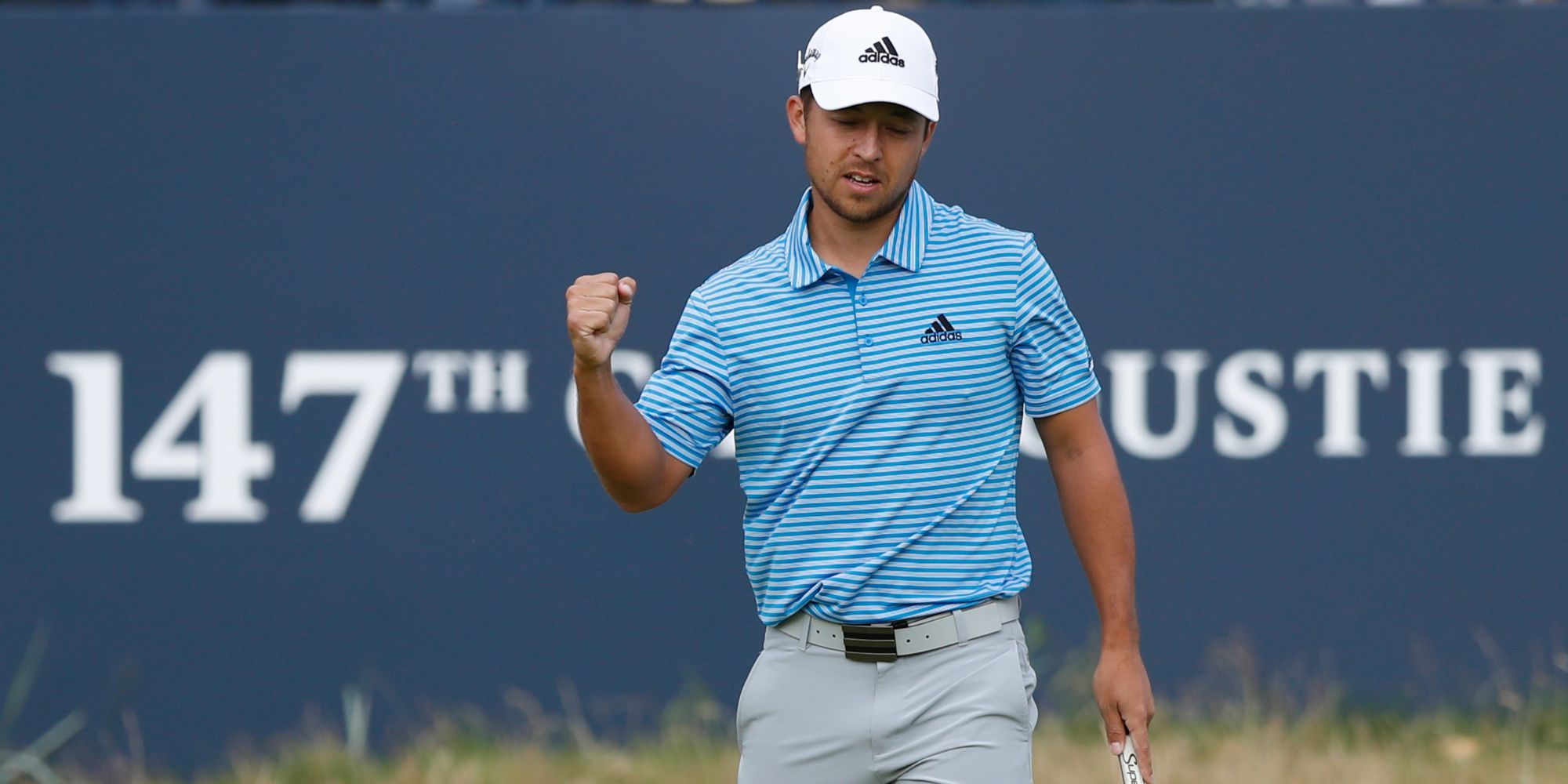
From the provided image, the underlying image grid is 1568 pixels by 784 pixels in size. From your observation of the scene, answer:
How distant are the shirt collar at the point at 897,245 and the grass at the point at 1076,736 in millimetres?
2284

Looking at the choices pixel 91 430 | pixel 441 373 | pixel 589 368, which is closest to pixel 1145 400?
pixel 441 373

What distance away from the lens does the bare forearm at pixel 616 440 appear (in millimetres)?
2641

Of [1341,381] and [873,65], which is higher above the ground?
[873,65]

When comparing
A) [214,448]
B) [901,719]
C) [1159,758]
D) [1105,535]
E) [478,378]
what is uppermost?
[478,378]

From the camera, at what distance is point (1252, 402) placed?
5.17 metres

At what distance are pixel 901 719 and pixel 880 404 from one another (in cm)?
52

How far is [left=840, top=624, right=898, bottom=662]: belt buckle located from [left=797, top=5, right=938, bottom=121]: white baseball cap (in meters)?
0.86

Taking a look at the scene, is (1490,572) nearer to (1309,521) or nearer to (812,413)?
(1309,521)

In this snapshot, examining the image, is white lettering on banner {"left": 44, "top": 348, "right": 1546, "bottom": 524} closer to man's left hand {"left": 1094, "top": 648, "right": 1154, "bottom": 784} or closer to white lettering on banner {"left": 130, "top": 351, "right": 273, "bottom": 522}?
white lettering on banner {"left": 130, "top": 351, "right": 273, "bottom": 522}

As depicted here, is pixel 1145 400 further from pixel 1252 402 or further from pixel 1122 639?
pixel 1122 639

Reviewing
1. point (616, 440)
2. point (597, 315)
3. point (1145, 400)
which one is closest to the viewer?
point (597, 315)

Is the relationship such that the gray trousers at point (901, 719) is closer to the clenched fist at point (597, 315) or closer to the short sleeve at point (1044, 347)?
the short sleeve at point (1044, 347)

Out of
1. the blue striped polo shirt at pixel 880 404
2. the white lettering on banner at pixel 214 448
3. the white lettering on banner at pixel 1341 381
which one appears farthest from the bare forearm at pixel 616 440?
the white lettering on banner at pixel 1341 381

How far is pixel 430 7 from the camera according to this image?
5246 millimetres
